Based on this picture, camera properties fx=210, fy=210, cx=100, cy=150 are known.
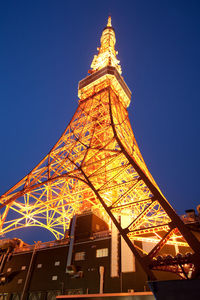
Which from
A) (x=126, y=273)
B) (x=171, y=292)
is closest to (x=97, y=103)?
(x=126, y=273)

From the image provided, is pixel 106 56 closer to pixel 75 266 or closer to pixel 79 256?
pixel 79 256

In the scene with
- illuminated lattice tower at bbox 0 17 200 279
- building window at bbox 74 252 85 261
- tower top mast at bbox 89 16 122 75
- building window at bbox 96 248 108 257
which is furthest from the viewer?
tower top mast at bbox 89 16 122 75

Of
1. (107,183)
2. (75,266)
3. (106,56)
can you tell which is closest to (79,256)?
(75,266)

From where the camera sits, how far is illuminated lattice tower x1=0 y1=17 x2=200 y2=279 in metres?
10.5

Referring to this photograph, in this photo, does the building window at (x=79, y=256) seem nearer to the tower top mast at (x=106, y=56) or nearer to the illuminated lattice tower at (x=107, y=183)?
the illuminated lattice tower at (x=107, y=183)

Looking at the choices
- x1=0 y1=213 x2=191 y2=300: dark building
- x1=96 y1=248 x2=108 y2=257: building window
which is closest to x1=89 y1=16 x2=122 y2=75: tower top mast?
x1=0 y1=213 x2=191 y2=300: dark building

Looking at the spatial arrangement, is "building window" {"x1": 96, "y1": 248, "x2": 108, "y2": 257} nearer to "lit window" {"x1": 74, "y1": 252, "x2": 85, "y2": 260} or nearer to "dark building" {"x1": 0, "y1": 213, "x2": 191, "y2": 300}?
"dark building" {"x1": 0, "y1": 213, "x2": 191, "y2": 300}

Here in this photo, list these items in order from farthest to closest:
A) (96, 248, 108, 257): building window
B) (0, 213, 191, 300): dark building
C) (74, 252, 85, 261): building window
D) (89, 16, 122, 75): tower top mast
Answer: (89, 16, 122, 75): tower top mast → (74, 252, 85, 261): building window → (96, 248, 108, 257): building window → (0, 213, 191, 300): dark building

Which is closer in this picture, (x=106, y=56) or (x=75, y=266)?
(x=75, y=266)

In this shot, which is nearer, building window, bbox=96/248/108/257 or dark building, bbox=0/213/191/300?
dark building, bbox=0/213/191/300

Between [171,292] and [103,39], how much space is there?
43682 millimetres

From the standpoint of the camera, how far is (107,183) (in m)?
14.8

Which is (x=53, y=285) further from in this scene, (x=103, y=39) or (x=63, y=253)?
(x=103, y=39)

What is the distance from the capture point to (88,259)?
1812 centimetres
